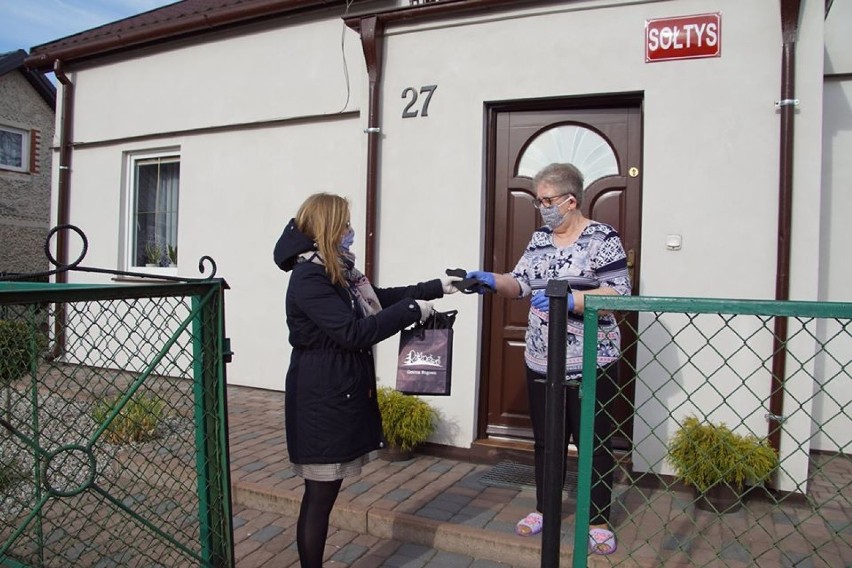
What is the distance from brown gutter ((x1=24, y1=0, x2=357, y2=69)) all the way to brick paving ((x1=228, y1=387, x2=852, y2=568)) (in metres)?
4.37

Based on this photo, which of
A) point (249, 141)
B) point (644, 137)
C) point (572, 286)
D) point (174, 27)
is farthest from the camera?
point (174, 27)

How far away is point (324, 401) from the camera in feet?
8.38

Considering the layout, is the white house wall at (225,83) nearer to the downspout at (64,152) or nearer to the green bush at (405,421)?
the downspout at (64,152)

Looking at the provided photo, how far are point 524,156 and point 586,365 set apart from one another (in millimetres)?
3014

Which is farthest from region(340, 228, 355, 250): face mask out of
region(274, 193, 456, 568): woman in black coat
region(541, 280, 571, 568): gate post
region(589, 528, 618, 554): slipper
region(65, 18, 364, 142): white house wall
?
region(65, 18, 364, 142): white house wall

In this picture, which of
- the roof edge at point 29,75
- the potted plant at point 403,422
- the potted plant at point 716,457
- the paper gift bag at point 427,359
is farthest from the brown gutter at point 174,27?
the roof edge at point 29,75

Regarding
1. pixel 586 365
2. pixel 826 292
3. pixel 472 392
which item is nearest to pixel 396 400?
pixel 472 392

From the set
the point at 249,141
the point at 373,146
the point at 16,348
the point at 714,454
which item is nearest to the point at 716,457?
the point at 714,454

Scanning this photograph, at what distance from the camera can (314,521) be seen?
2.61m

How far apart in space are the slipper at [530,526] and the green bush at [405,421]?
1.15 metres

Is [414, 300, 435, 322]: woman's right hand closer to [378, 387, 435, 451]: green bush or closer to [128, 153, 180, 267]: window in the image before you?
[378, 387, 435, 451]: green bush

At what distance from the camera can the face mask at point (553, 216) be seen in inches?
124

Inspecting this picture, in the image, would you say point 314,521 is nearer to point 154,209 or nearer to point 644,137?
point 644,137

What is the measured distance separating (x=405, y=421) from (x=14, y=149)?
48.2 feet
